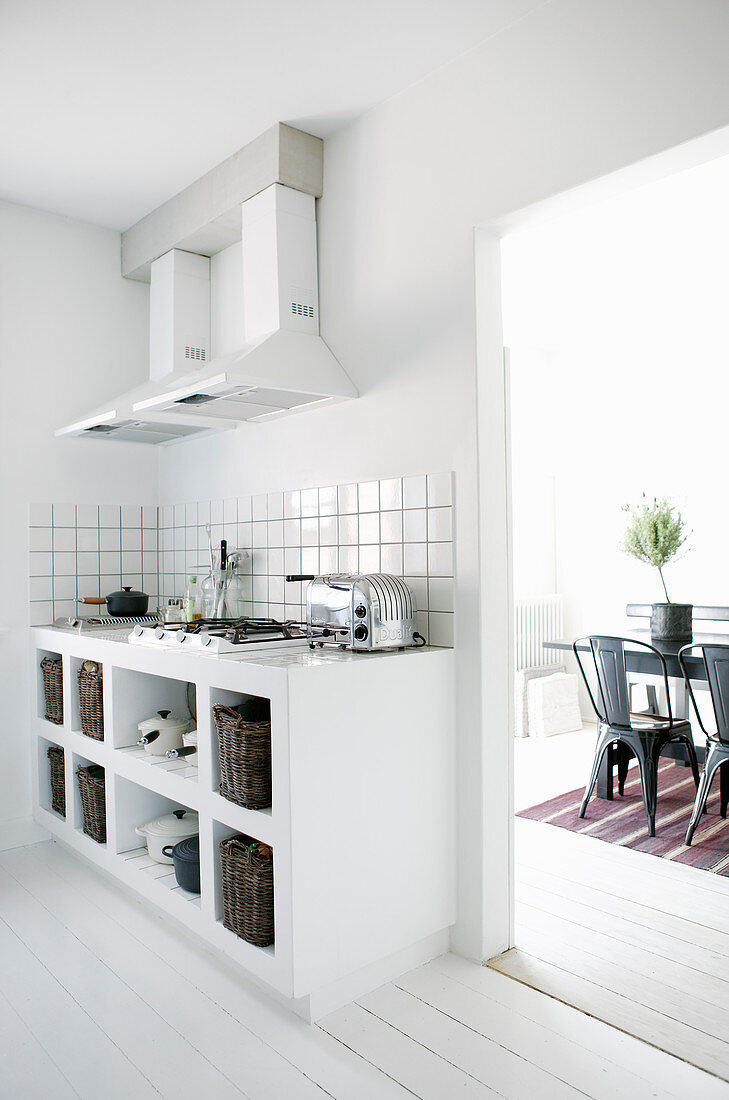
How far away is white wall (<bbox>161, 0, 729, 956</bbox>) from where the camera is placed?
1876 mm

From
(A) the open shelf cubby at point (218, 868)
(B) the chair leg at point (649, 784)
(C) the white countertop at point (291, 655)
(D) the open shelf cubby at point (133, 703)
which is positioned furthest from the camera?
(B) the chair leg at point (649, 784)

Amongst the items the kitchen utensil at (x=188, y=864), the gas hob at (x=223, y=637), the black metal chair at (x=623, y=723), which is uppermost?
the gas hob at (x=223, y=637)

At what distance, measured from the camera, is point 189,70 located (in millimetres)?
2416

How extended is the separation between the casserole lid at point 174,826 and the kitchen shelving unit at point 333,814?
0.39ft

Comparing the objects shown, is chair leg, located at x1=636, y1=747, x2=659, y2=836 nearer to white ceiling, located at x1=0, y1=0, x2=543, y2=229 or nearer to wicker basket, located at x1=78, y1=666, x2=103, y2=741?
wicker basket, located at x1=78, y1=666, x2=103, y2=741

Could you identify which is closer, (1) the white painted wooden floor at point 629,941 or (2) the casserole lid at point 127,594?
(1) the white painted wooden floor at point 629,941

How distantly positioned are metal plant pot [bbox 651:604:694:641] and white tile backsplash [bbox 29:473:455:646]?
6.45 ft

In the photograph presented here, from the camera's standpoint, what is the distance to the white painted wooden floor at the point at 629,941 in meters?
1.98

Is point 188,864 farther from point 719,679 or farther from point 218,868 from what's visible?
point 719,679

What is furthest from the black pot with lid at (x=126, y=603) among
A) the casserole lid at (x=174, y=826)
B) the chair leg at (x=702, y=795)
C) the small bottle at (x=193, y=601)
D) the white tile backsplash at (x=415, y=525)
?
the chair leg at (x=702, y=795)

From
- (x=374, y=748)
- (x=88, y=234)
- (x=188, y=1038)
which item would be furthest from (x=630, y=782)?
(x=88, y=234)

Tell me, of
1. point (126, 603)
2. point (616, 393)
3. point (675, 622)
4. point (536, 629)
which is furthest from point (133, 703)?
point (616, 393)

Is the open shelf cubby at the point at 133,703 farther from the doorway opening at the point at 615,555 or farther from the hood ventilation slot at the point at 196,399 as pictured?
the doorway opening at the point at 615,555

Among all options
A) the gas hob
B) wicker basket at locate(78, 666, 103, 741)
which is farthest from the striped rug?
wicker basket at locate(78, 666, 103, 741)
